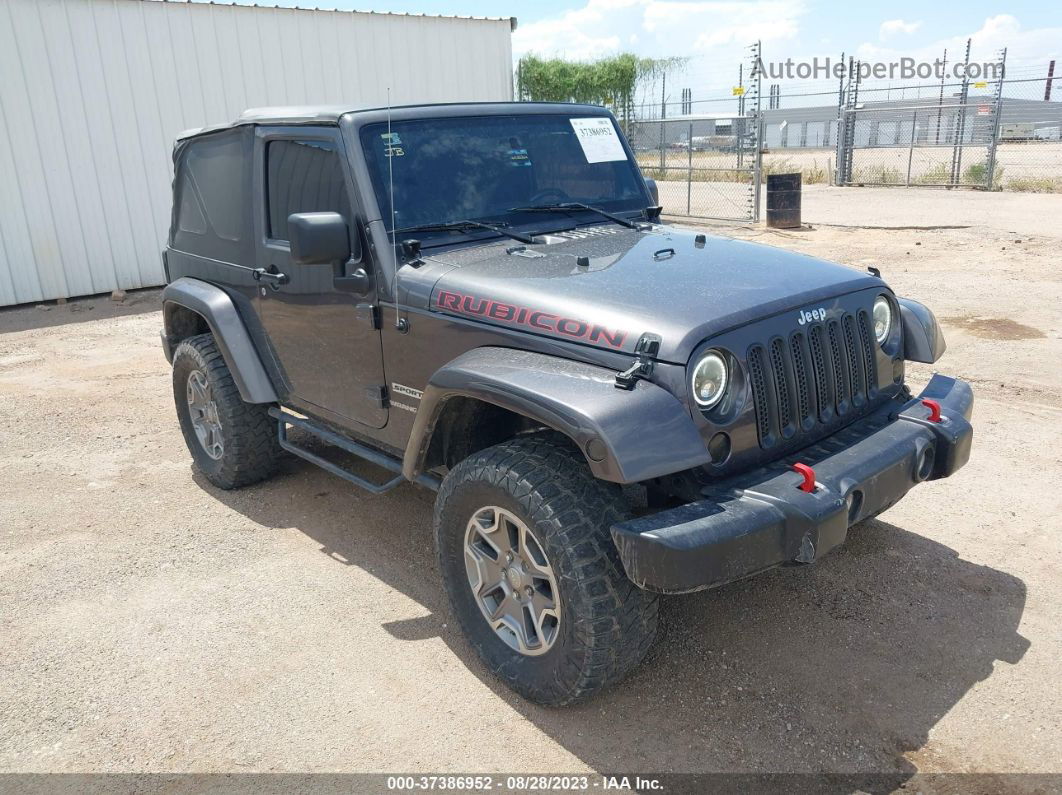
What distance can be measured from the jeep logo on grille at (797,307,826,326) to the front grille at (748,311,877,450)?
0.03 meters

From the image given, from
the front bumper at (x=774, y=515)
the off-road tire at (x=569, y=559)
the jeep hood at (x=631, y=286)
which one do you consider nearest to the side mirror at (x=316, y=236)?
the jeep hood at (x=631, y=286)

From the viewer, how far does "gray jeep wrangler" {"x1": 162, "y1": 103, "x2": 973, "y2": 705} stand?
2.71m

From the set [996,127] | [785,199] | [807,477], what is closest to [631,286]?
[807,477]

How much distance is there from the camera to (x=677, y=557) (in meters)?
2.50

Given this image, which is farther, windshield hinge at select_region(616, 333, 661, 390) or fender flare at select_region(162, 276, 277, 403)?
fender flare at select_region(162, 276, 277, 403)

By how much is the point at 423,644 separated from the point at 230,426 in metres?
1.94

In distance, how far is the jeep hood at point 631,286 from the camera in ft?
9.46

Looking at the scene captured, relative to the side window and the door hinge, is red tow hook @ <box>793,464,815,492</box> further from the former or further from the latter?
the side window

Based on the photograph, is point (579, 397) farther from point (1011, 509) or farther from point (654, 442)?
point (1011, 509)

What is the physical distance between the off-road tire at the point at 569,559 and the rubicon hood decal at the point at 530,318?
1.31ft

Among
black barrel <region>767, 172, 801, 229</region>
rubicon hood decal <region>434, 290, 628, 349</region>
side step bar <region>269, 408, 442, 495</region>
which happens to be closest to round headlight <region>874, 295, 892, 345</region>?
rubicon hood decal <region>434, 290, 628, 349</region>

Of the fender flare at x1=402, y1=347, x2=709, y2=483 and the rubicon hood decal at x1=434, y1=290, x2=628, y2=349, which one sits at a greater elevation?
the rubicon hood decal at x1=434, y1=290, x2=628, y2=349

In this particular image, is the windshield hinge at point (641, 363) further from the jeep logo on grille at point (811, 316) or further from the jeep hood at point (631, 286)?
the jeep logo on grille at point (811, 316)

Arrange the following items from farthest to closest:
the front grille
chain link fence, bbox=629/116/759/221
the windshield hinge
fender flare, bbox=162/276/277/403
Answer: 1. chain link fence, bbox=629/116/759/221
2. fender flare, bbox=162/276/277/403
3. the front grille
4. the windshield hinge
